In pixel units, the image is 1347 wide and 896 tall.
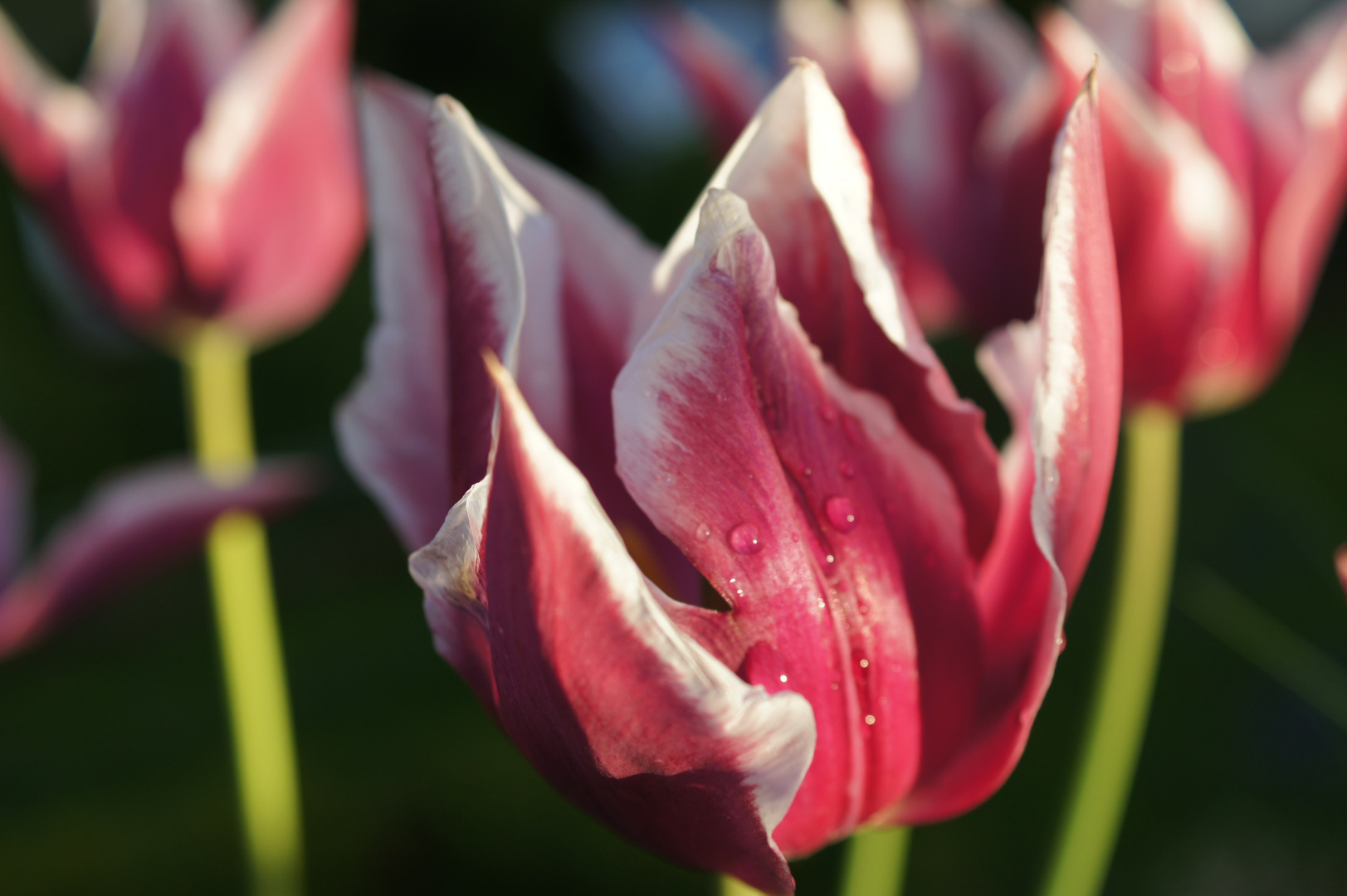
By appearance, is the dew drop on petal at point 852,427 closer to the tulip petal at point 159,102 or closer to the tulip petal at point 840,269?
the tulip petal at point 840,269

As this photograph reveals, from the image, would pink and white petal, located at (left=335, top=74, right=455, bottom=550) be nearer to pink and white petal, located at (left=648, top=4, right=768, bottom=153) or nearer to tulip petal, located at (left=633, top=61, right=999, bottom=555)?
tulip petal, located at (left=633, top=61, right=999, bottom=555)

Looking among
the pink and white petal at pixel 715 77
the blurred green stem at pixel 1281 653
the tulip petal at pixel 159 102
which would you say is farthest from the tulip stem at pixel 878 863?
the tulip petal at pixel 159 102

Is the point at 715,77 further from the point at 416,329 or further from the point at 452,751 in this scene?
the point at 452,751

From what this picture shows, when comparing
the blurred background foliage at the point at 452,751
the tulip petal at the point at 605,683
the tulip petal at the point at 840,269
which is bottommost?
the blurred background foliage at the point at 452,751

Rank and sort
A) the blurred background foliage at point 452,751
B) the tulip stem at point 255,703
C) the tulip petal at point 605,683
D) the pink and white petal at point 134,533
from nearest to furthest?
the tulip petal at point 605,683, the pink and white petal at point 134,533, the tulip stem at point 255,703, the blurred background foliage at point 452,751

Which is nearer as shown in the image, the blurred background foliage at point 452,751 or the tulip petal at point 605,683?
the tulip petal at point 605,683

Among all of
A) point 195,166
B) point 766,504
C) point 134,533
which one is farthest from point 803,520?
point 195,166

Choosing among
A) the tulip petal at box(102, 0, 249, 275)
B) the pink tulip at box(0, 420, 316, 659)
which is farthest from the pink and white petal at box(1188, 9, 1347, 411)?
the tulip petal at box(102, 0, 249, 275)
